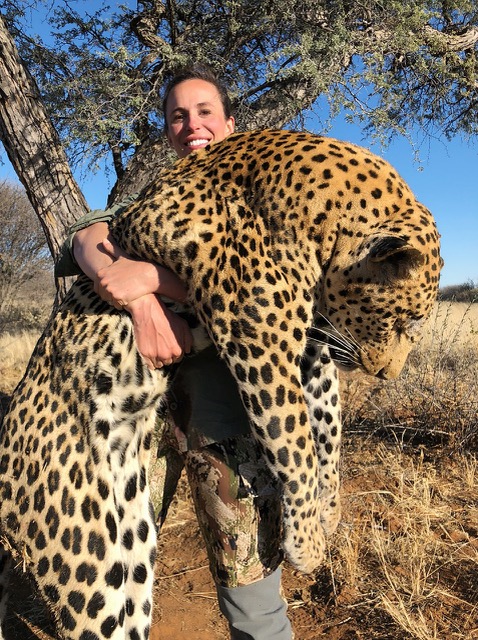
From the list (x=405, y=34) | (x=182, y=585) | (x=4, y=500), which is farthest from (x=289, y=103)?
(x=4, y=500)

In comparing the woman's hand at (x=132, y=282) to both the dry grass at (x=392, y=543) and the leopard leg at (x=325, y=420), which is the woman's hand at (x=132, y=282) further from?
the dry grass at (x=392, y=543)

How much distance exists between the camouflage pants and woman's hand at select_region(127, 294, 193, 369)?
1.48ft

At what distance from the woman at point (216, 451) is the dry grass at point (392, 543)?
469 mm

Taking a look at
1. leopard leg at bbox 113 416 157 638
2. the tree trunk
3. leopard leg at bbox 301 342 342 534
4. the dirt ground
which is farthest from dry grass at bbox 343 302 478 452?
the tree trunk

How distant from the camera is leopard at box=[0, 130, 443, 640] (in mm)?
2160

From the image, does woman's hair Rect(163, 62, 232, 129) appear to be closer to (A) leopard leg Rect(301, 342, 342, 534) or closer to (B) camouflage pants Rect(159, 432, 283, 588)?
(A) leopard leg Rect(301, 342, 342, 534)

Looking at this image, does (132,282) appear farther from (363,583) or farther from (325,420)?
(363,583)

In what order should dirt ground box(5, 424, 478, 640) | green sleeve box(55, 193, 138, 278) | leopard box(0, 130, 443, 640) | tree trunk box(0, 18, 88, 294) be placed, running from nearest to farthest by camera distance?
leopard box(0, 130, 443, 640), green sleeve box(55, 193, 138, 278), dirt ground box(5, 424, 478, 640), tree trunk box(0, 18, 88, 294)

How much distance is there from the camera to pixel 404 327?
2576 mm

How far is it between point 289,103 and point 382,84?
1.10 m

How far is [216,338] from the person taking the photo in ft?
7.38

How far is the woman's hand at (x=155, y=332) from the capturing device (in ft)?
7.67

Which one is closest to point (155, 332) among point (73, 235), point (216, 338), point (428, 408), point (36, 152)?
point (216, 338)

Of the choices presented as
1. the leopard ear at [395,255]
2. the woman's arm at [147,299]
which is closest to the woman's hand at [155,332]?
the woman's arm at [147,299]
